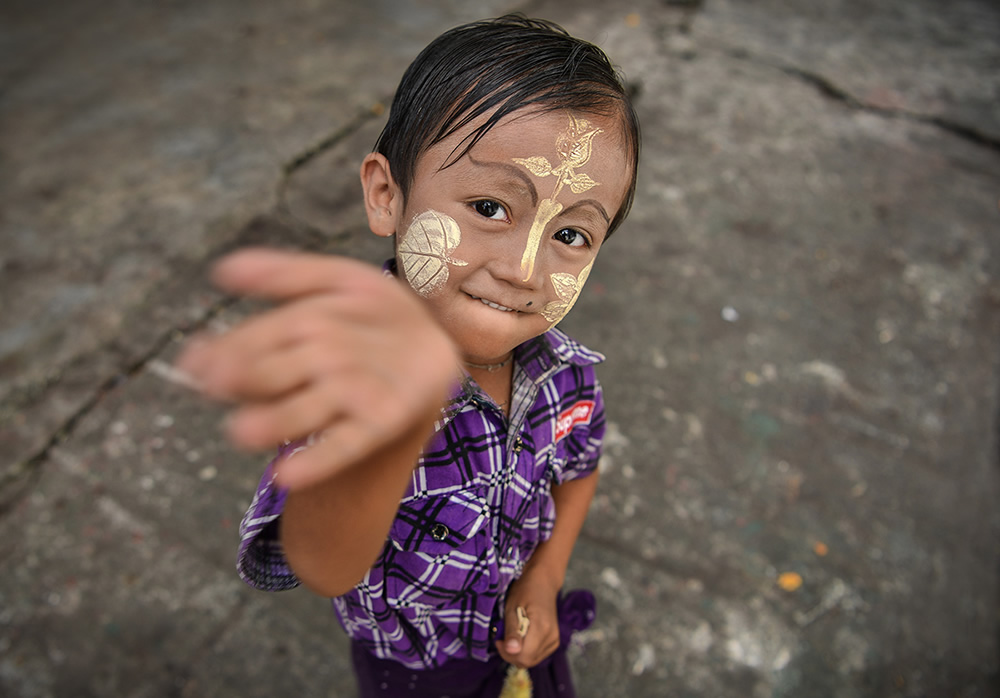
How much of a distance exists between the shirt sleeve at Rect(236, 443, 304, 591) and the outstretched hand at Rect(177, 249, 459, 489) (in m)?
0.32

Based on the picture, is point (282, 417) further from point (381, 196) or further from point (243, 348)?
point (381, 196)

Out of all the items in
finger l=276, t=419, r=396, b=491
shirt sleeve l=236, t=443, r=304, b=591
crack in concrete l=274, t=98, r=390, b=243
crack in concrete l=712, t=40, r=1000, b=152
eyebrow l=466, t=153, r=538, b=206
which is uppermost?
finger l=276, t=419, r=396, b=491

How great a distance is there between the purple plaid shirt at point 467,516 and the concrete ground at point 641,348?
835mm

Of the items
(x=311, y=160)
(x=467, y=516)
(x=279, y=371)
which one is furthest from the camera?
(x=311, y=160)

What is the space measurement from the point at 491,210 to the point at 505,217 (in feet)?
0.07

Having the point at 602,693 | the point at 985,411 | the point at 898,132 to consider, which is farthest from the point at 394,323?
the point at 898,132

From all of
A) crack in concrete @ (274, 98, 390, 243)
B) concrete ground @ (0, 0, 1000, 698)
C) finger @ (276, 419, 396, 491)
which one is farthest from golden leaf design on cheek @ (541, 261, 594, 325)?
crack in concrete @ (274, 98, 390, 243)

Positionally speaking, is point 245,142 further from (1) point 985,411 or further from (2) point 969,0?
(2) point 969,0

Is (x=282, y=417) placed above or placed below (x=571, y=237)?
above

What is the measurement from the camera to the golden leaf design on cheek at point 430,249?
33.4 inches

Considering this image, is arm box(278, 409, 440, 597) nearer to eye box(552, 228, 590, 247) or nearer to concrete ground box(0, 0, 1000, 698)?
eye box(552, 228, 590, 247)

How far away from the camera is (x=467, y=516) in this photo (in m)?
0.93

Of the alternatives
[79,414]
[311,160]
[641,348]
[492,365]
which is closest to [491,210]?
[492,365]

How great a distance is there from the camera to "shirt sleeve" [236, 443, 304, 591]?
784 millimetres
